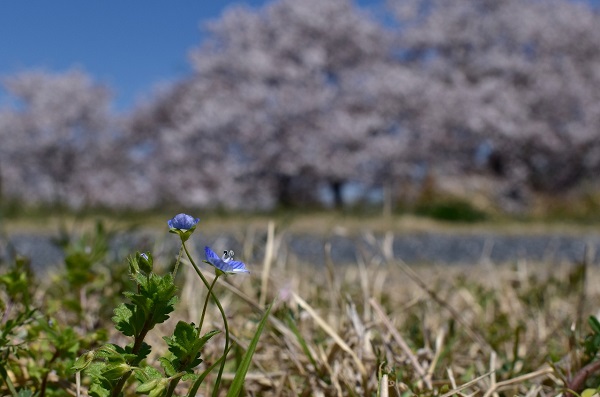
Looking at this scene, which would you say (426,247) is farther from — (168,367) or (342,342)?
(168,367)

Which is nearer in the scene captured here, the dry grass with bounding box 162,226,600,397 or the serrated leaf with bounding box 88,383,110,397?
the serrated leaf with bounding box 88,383,110,397

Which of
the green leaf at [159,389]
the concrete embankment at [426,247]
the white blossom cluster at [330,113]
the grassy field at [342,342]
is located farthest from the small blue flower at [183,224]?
the white blossom cluster at [330,113]

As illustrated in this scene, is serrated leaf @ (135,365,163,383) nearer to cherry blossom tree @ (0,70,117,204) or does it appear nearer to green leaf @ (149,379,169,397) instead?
green leaf @ (149,379,169,397)

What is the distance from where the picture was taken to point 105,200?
2241cm

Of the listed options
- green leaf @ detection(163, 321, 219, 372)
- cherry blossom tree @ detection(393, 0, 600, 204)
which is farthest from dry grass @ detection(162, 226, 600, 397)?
cherry blossom tree @ detection(393, 0, 600, 204)

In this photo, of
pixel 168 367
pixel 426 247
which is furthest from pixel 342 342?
pixel 426 247

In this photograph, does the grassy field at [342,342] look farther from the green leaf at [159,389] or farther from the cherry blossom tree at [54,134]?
the cherry blossom tree at [54,134]

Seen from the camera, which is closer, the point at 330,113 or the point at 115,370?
the point at 115,370

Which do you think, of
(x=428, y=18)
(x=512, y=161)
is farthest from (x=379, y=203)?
(x=428, y=18)

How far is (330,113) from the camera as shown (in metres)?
18.3

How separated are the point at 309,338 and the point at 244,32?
20.0m

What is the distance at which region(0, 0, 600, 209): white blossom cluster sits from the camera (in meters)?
18.1

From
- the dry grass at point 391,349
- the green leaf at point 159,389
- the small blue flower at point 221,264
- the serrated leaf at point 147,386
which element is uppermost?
the small blue flower at point 221,264

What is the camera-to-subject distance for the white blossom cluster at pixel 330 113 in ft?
59.5
